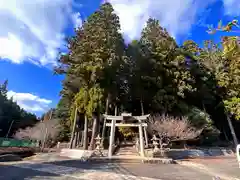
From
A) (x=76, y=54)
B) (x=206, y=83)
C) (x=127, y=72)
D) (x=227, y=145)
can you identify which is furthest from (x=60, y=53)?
(x=227, y=145)

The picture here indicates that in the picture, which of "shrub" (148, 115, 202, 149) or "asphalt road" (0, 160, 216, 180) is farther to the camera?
"shrub" (148, 115, 202, 149)

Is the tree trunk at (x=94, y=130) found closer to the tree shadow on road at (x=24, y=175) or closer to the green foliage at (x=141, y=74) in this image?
the green foliage at (x=141, y=74)

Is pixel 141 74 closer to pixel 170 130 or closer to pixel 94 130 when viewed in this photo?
pixel 170 130

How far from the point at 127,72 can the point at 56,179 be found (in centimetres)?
1455

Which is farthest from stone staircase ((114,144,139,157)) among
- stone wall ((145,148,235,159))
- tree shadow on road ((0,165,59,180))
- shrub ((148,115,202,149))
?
tree shadow on road ((0,165,59,180))

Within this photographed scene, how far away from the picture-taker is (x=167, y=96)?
18562 millimetres

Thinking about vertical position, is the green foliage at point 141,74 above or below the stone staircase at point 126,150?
above

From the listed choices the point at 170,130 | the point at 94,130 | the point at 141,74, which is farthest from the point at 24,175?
the point at 141,74

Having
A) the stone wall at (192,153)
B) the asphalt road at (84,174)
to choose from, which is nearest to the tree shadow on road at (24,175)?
the asphalt road at (84,174)

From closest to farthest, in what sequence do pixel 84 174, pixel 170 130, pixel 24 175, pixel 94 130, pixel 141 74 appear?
pixel 24 175 → pixel 84 174 → pixel 170 130 → pixel 94 130 → pixel 141 74

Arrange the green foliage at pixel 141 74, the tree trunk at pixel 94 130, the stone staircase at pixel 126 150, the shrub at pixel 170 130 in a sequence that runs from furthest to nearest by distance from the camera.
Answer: the green foliage at pixel 141 74 → the tree trunk at pixel 94 130 → the stone staircase at pixel 126 150 → the shrub at pixel 170 130

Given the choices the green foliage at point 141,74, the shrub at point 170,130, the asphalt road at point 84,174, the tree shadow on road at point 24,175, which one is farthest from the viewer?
the green foliage at point 141,74

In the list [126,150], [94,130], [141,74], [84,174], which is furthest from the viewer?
[141,74]

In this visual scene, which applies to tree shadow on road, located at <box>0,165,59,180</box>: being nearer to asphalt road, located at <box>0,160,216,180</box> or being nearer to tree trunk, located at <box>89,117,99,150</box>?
asphalt road, located at <box>0,160,216,180</box>
